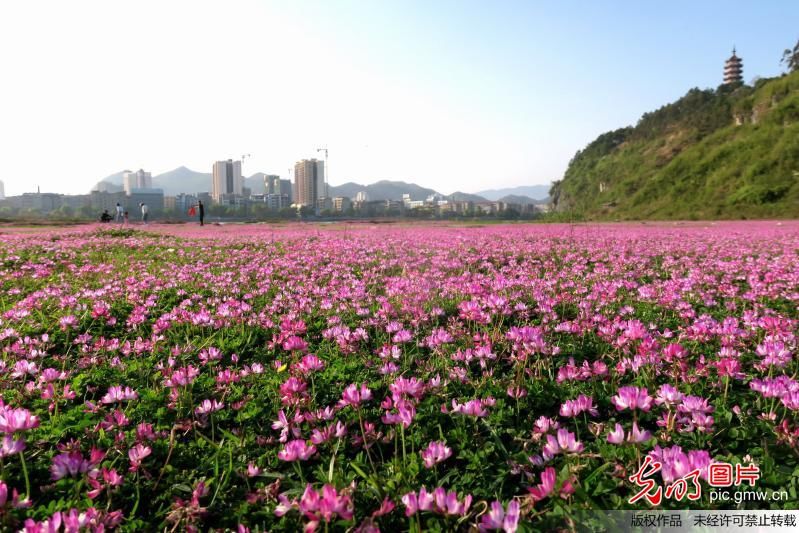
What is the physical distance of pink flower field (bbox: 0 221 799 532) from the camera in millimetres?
1740

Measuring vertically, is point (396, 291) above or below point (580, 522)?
above

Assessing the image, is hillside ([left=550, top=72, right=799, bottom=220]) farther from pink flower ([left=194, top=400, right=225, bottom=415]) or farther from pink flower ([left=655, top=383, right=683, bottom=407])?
pink flower ([left=194, top=400, right=225, bottom=415])

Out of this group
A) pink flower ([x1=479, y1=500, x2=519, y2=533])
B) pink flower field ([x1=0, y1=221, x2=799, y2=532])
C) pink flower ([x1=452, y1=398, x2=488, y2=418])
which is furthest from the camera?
pink flower ([x1=452, y1=398, x2=488, y2=418])

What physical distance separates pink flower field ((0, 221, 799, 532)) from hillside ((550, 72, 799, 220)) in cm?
1136

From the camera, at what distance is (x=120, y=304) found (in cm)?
461

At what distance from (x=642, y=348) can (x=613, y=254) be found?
6127 mm

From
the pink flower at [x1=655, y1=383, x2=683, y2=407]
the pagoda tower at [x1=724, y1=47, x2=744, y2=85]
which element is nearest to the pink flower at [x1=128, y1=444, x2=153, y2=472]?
the pink flower at [x1=655, y1=383, x2=683, y2=407]

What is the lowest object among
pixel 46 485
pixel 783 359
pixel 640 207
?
pixel 46 485

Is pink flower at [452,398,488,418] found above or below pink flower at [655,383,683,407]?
below

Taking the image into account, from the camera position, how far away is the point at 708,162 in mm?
52906

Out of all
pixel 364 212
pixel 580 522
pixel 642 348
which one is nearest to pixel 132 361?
pixel 580 522

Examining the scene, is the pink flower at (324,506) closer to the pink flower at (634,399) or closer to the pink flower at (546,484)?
the pink flower at (546,484)

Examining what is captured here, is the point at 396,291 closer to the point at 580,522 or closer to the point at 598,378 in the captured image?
the point at 598,378

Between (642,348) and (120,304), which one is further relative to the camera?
(120,304)
